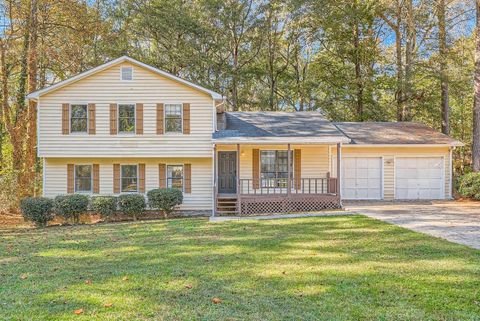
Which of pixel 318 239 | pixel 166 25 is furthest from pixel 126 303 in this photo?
pixel 166 25

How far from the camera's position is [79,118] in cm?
1546

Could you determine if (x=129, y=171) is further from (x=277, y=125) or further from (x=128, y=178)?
(x=277, y=125)

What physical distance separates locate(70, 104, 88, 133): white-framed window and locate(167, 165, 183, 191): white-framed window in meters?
3.74

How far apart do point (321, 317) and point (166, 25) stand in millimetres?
21956

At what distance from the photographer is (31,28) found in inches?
669

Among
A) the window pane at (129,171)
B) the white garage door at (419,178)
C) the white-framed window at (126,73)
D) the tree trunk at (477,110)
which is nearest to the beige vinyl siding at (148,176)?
the window pane at (129,171)

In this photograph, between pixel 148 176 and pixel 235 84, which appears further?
pixel 235 84

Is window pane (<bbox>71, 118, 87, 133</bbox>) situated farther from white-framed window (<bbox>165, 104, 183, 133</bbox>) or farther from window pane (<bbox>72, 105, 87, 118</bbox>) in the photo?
white-framed window (<bbox>165, 104, 183, 133</bbox>)

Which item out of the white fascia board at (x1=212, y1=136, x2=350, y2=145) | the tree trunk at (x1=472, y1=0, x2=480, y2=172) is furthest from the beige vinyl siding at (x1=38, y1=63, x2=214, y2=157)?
the tree trunk at (x1=472, y1=0, x2=480, y2=172)

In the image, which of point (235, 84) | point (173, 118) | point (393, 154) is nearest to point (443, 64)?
point (393, 154)

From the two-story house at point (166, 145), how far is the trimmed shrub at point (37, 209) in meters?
1.89

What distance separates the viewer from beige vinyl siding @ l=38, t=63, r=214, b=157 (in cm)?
1525

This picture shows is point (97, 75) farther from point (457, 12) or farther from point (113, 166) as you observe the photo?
point (457, 12)

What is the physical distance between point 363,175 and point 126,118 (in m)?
10.9
